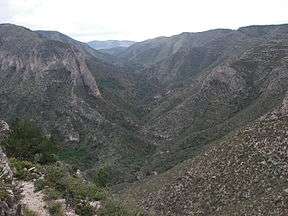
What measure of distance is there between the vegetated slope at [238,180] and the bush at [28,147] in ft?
55.0

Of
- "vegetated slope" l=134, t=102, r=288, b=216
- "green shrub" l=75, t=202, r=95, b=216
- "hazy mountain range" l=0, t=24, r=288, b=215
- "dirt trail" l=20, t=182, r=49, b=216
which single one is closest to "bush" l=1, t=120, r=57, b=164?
"dirt trail" l=20, t=182, r=49, b=216

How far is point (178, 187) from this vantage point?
59.5 metres

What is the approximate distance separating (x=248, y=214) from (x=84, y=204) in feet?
78.7

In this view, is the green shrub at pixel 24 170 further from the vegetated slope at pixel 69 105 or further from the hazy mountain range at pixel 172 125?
the vegetated slope at pixel 69 105

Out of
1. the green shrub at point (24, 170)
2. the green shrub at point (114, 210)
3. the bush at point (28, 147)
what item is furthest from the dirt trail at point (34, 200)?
the bush at point (28, 147)

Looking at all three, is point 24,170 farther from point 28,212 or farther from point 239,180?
point 239,180

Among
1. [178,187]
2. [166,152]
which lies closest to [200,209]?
[178,187]

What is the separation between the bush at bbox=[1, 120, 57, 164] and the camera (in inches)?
1520

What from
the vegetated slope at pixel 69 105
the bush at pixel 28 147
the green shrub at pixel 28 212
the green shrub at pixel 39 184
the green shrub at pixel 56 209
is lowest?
the vegetated slope at pixel 69 105

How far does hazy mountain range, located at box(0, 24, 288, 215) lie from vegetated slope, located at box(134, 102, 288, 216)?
4.9 inches

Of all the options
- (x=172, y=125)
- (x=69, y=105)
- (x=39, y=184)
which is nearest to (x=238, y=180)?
(x=39, y=184)

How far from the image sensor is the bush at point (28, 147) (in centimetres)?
3860

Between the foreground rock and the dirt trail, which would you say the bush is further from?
the foreground rock

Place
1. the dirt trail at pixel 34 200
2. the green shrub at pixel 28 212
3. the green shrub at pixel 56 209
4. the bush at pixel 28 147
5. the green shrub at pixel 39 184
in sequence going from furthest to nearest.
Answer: the bush at pixel 28 147, the green shrub at pixel 39 184, the dirt trail at pixel 34 200, the green shrub at pixel 56 209, the green shrub at pixel 28 212
